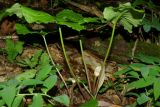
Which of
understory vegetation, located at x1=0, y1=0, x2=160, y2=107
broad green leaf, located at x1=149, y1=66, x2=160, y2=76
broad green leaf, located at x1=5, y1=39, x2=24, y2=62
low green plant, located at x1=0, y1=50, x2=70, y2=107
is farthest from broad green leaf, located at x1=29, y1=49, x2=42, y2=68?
broad green leaf, located at x1=149, y1=66, x2=160, y2=76

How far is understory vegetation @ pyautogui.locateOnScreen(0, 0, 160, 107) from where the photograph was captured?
6.88ft

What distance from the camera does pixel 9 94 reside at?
1650 mm

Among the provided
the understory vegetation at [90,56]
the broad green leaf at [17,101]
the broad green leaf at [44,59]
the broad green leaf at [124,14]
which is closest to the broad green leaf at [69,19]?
Result: the understory vegetation at [90,56]

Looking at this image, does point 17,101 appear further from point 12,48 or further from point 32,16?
point 12,48

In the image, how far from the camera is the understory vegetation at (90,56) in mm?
2098

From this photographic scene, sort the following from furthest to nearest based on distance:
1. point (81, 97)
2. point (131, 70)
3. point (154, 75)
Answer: point (81, 97)
point (131, 70)
point (154, 75)

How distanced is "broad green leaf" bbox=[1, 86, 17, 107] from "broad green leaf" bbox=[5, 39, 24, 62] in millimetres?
1183

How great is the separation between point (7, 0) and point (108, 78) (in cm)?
166

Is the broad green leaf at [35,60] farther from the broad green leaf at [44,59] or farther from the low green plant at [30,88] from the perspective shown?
the low green plant at [30,88]

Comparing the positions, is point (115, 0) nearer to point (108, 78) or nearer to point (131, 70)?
point (108, 78)

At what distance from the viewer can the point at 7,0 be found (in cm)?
377

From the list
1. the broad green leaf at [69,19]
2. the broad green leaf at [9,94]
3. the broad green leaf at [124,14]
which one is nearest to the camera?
the broad green leaf at [9,94]

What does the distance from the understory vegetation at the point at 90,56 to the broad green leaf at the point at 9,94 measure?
6.1 inches

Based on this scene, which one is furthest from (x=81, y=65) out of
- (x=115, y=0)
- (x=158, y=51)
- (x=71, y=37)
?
(x=115, y=0)
